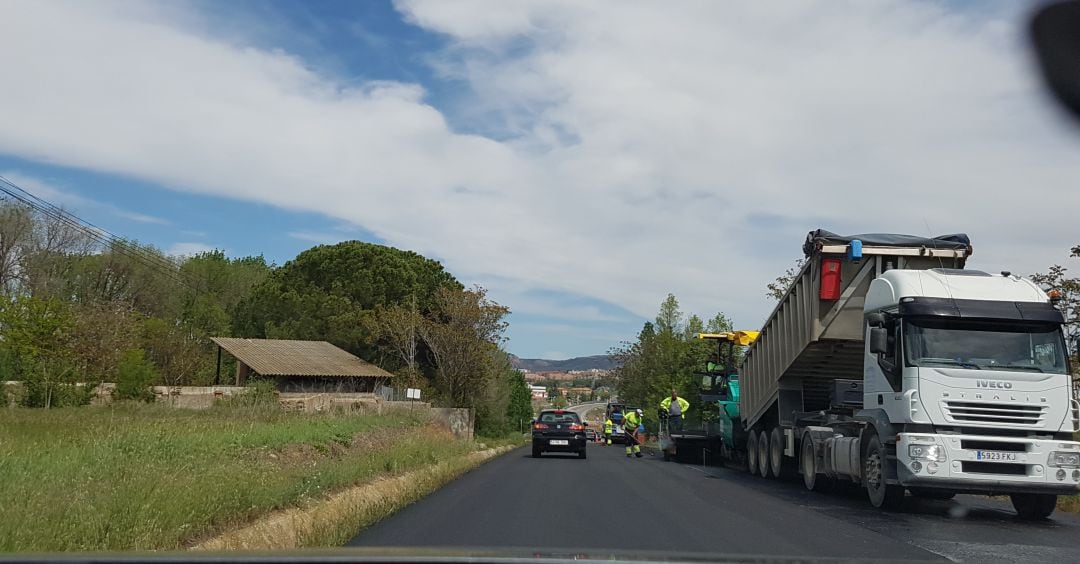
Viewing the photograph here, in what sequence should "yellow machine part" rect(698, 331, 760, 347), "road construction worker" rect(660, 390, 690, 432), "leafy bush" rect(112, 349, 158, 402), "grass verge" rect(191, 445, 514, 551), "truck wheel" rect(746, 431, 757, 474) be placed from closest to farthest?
"grass verge" rect(191, 445, 514, 551)
"truck wheel" rect(746, 431, 757, 474)
"yellow machine part" rect(698, 331, 760, 347)
"road construction worker" rect(660, 390, 690, 432)
"leafy bush" rect(112, 349, 158, 402)

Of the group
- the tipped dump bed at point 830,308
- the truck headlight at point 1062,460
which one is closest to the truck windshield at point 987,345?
the truck headlight at point 1062,460

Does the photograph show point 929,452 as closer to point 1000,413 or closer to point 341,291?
point 1000,413

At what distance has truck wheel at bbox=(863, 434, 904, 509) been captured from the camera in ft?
41.8

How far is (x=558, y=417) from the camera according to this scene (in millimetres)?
28047

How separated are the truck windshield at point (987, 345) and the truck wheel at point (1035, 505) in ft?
5.63

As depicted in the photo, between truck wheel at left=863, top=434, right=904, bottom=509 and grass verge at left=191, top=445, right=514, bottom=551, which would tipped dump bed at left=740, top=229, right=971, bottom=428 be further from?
grass verge at left=191, top=445, right=514, bottom=551

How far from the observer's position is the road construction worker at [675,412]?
26891 millimetres

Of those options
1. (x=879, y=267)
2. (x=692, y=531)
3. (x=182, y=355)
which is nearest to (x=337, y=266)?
(x=182, y=355)

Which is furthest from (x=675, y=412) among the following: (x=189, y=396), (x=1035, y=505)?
(x=189, y=396)

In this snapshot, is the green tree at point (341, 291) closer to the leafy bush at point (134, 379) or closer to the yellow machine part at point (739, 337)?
the leafy bush at point (134, 379)

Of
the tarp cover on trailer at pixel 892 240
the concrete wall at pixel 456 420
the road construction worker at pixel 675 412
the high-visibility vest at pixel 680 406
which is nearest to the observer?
the tarp cover on trailer at pixel 892 240

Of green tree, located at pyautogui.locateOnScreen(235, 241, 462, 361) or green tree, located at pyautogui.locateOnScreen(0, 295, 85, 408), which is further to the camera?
green tree, located at pyautogui.locateOnScreen(235, 241, 462, 361)

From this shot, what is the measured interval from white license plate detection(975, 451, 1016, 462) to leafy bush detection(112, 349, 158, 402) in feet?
103

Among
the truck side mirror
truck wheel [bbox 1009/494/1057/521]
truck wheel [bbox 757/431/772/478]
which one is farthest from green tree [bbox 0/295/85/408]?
truck wheel [bbox 1009/494/1057/521]
